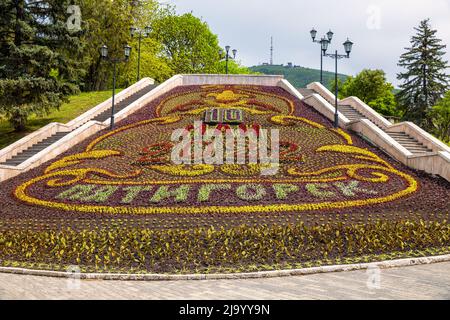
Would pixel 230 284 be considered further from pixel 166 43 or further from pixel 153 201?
pixel 166 43

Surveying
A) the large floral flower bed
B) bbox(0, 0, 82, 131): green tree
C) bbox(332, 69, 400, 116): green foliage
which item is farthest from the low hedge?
bbox(332, 69, 400, 116): green foliage

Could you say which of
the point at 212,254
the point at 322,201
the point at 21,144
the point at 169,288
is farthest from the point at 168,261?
the point at 21,144

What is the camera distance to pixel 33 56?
1770 cm

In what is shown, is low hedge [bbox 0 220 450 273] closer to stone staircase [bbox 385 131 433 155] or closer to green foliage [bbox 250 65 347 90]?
stone staircase [bbox 385 131 433 155]

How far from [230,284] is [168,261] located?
1.69m

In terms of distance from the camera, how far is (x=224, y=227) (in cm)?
895

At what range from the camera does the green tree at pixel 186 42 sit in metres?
45.3

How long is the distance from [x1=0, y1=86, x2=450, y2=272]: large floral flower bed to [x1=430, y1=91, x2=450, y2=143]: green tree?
859 inches

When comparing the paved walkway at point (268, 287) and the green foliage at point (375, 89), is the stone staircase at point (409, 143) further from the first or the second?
the green foliage at point (375, 89)

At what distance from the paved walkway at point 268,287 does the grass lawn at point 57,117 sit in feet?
46.0

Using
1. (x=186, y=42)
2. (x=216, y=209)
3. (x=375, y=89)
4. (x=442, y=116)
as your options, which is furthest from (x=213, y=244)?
(x=375, y=89)

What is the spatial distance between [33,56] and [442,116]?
3410cm

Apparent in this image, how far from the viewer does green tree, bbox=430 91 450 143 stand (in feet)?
112

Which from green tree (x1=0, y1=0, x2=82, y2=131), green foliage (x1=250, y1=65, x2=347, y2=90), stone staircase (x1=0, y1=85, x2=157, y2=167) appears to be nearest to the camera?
stone staircase (x1=0, y1=85, x2=157, y2=167)
